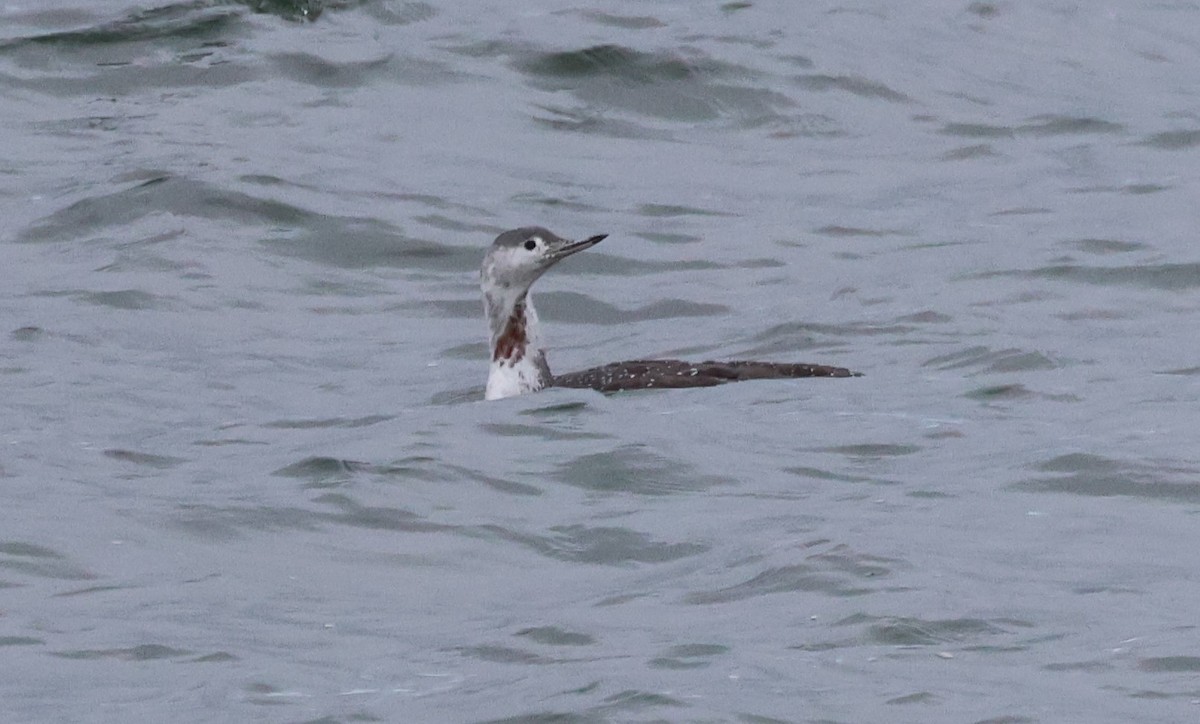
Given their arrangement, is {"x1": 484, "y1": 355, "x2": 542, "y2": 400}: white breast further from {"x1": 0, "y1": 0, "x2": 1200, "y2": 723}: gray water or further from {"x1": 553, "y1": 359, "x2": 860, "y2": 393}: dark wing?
{"x1": 553, "y1": 359, "x2": 860, "y2": 393}: dark wing

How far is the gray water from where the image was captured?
24.8 feet

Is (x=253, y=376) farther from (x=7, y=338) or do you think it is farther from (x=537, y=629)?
(x=537, y=629)

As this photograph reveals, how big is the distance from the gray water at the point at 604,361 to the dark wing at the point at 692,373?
0.24ft

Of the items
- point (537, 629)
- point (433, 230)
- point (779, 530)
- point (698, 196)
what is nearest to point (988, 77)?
point (698, 196)

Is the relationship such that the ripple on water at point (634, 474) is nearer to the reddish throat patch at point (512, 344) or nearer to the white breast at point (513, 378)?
the white breast at point (513, 378)

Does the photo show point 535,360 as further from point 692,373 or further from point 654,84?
point 654,84

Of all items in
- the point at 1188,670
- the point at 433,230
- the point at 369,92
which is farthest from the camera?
the point at 369,92

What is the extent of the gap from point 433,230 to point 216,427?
15.6 ft

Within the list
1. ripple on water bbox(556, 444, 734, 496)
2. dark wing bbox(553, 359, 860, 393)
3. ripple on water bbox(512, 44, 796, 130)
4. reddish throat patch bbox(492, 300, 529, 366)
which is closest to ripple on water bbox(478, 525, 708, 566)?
ripple on water bbox(556, 444, 734, 496)

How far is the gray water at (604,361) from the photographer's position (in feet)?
24.8

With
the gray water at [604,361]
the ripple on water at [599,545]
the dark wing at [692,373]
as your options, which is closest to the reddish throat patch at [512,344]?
the gray water at [604,361]

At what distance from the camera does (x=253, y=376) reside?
41.7 ft

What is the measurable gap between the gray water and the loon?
121 mm

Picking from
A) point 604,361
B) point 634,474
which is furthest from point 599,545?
point 604,361
